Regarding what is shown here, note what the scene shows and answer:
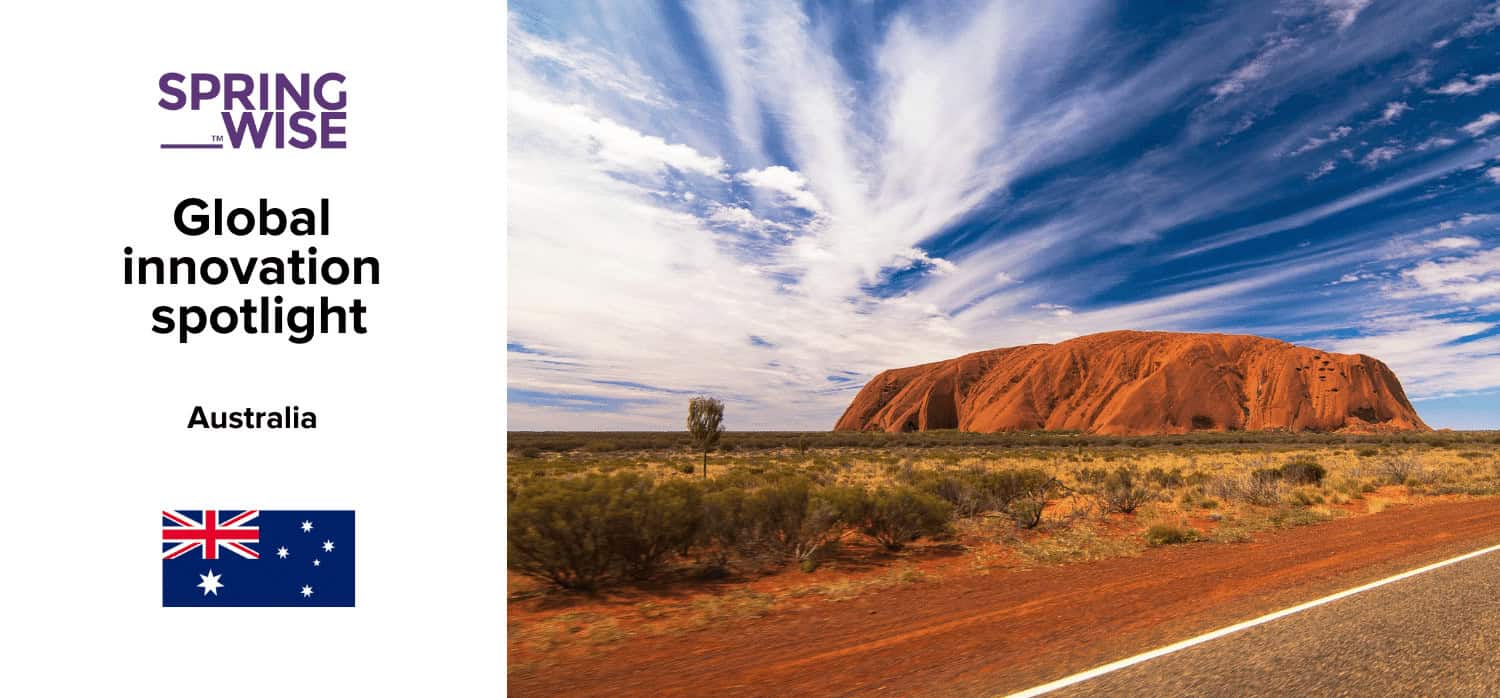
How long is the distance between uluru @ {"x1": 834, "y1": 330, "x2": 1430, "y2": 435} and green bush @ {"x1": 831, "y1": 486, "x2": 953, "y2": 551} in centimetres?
9576

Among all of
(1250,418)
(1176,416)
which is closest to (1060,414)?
(1176,416)

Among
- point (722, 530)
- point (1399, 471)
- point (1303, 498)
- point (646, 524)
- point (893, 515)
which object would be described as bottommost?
point (1399, 471)

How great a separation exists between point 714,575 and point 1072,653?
5.37 metres

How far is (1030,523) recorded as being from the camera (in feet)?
46.2

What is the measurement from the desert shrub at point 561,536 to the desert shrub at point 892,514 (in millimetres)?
4527

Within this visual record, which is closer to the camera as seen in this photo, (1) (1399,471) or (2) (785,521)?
(2) (785,521)

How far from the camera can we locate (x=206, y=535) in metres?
5.34

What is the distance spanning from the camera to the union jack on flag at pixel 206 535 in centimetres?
532

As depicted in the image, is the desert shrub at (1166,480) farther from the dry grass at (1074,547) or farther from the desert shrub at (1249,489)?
the dry grass at (1074,547)

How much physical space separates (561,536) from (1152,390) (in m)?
110

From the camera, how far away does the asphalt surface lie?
4.54 meters

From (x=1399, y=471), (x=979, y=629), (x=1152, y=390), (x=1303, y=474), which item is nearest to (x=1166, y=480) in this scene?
(x=1303, y=474)

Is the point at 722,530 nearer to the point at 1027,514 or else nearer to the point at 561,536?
the point at 561,536

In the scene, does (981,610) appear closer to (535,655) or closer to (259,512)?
(535,655)
